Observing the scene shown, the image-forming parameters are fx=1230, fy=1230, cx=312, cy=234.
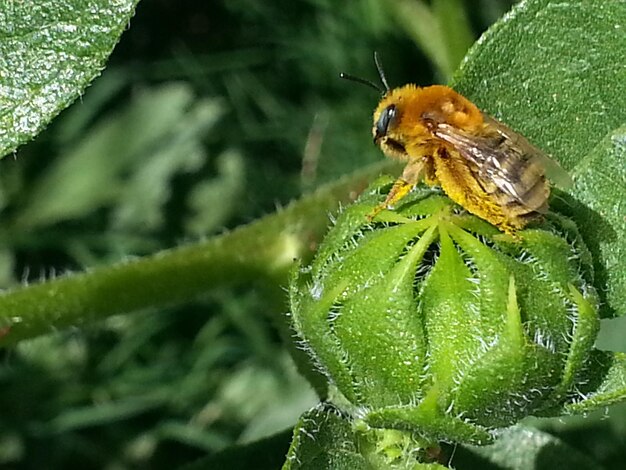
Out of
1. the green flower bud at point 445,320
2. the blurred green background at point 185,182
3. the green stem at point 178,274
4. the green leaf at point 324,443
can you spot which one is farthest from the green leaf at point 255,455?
the blurred green background at point 185,182

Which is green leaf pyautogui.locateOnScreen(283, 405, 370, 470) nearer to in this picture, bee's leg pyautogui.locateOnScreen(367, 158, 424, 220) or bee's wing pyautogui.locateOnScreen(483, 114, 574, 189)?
bee's leg pyautogui.locateOnScreen(367, 158, 424, 220)

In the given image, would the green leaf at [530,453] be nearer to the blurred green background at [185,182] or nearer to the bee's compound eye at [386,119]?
the bee's compound eye at [386,119]

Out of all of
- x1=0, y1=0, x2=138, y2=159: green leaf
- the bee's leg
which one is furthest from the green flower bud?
x1=0, y1=0, x2=138, y2=159: green leaf

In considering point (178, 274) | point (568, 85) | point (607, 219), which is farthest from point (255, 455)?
point (568, 85)

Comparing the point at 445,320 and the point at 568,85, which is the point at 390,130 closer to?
the point at 568,85

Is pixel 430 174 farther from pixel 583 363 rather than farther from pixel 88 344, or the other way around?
pixel 88 344

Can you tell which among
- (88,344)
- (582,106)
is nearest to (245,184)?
(88,344)
